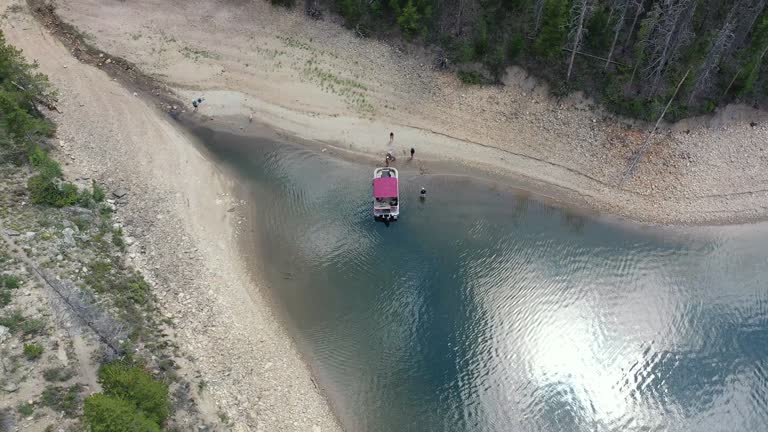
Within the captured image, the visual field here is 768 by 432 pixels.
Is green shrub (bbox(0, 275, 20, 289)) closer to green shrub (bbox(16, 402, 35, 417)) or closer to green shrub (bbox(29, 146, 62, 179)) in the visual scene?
green shrub (bbox(16, 402, 35, 417))

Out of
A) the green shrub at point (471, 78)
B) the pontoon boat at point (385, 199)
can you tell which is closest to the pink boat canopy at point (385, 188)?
the pontoon boat at point (385, 199)

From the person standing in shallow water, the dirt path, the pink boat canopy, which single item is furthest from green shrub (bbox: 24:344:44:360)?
the person standing in shallow water

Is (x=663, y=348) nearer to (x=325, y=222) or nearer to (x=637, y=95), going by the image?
(x=637, y=95)

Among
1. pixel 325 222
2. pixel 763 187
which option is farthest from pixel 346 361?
pixel 763 187

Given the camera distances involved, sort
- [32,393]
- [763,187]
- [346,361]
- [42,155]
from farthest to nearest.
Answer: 1. [763,187]
2. [42,155]
3. [346,361]
4. [32,393]

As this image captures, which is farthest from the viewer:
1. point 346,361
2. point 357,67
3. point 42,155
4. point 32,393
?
point 357,67
